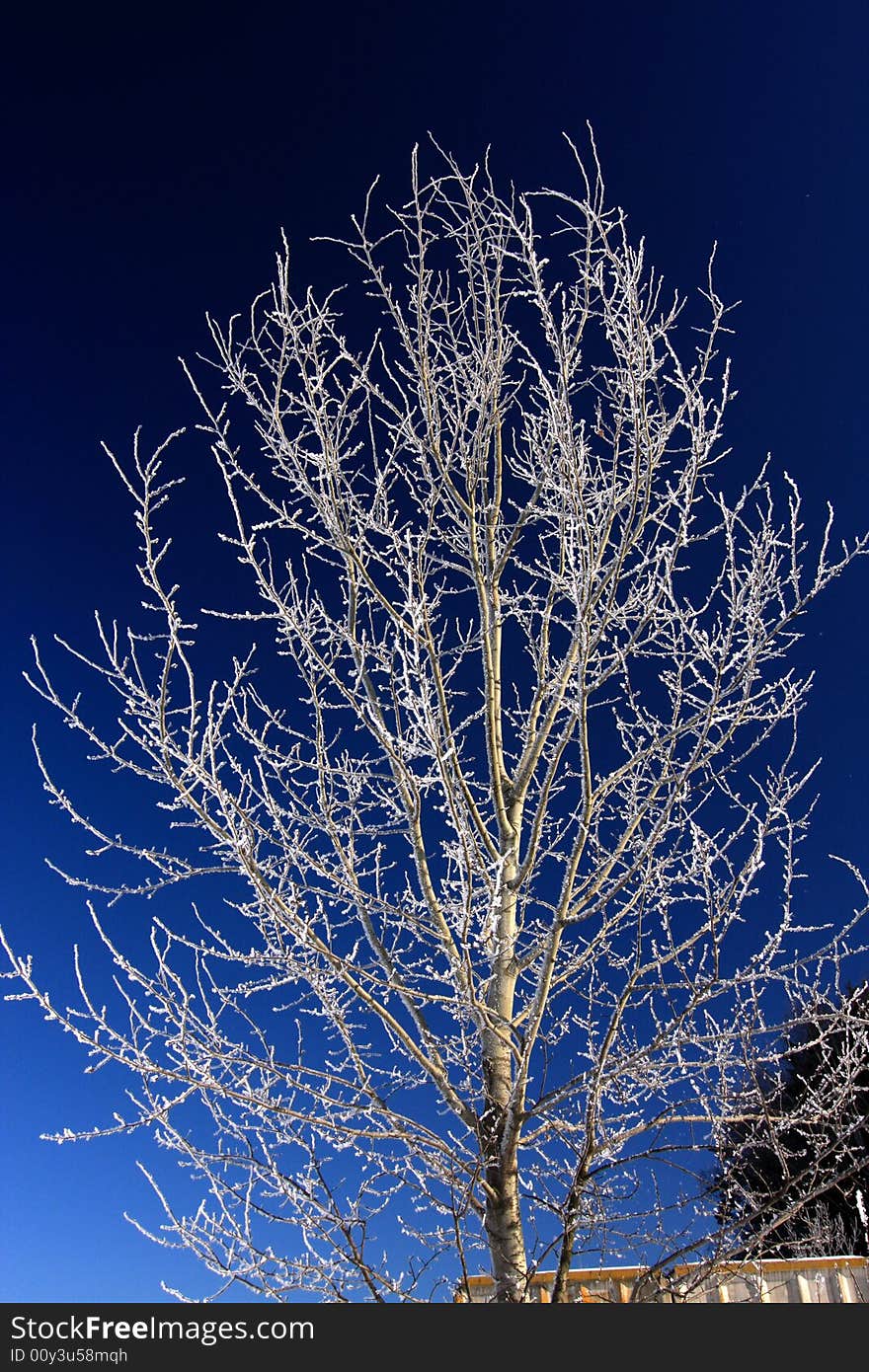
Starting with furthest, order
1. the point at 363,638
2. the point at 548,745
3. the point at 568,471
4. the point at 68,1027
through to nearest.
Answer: the point at 548,745, the point at 363,638, the point at 568,471, the point at 68,1027

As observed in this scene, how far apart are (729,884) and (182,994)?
6.52 ft

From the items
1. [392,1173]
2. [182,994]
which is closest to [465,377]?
[182,994]

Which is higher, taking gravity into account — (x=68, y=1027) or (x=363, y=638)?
(x=363, y=638)

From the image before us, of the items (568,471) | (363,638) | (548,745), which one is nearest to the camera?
(568,471)

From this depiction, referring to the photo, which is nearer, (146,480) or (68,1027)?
(68,1027)

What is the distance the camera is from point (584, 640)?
3.54 m
